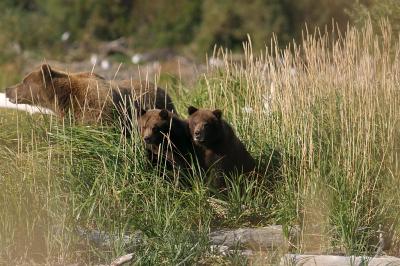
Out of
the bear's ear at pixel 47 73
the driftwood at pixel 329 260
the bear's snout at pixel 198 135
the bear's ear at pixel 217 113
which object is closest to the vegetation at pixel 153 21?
the bear's ear at pixel 47 73

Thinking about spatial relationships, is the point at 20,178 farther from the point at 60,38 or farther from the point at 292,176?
the point at 60,38

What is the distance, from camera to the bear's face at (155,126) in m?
8.77

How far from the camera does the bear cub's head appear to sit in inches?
410

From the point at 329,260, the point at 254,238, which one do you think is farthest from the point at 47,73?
the point at 329,260

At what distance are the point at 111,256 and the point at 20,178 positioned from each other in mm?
1119

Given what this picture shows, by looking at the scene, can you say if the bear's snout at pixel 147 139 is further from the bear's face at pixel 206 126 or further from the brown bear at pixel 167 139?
the bear's face at pixel 206 126

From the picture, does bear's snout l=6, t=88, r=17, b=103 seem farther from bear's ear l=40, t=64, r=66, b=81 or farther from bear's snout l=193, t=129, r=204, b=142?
bear's snout l=193, t=129, r=204, b=142

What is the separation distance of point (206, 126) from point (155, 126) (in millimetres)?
449

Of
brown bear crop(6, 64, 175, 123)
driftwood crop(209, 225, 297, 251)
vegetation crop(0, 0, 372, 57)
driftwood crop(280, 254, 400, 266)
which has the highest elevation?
vegetation crop(0, 0, 372, 57)

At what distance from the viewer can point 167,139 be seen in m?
8.84

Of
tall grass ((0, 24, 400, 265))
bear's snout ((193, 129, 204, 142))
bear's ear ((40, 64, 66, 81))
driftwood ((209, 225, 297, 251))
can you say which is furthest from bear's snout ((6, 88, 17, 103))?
driftwood ((209, 225, 297, 251))

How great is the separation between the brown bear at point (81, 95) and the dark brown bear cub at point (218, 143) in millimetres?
908

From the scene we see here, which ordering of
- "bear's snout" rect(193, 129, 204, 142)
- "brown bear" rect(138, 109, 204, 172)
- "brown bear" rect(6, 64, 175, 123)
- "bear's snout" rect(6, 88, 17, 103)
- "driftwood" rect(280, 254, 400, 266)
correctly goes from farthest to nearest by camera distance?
"bear's snout" rect(6, 88, 17, 103), "brown bear" rect(6, 64, 175, 123), "brown bear" rect(138, 109, 204, 172), "bear's snout" rect(193, 129, 204, 142), "driftwood" rect(280, 254, 400, 266)

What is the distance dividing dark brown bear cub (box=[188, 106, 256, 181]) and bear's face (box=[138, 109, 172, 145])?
22 cm
